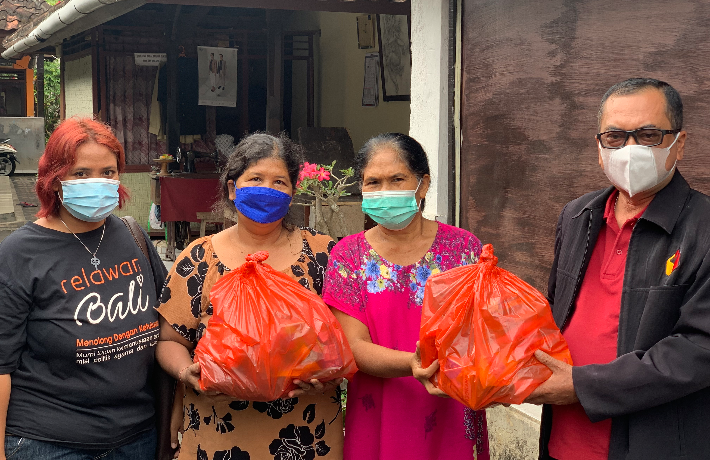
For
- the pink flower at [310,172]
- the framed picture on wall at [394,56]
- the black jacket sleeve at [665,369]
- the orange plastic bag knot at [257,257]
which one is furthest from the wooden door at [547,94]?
the framed picture on wall at [394,56]

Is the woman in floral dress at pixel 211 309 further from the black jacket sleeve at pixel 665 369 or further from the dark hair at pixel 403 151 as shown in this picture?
the black jacket sleeve at pixel 665 369

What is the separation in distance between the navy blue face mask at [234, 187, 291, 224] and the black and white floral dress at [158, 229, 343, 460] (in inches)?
7.4

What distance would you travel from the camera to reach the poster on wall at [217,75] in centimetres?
1049

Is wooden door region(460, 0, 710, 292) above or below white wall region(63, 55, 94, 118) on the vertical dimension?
below

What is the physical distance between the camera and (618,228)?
2.03 metres

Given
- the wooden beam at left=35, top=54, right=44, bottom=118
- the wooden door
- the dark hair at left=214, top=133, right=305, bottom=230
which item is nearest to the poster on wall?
the wooden door

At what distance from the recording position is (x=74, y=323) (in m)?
2.16

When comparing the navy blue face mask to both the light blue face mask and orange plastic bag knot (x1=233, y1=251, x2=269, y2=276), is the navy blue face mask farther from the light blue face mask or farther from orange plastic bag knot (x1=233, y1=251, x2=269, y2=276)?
the light blue face mask

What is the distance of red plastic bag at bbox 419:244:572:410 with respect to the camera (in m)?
1.85

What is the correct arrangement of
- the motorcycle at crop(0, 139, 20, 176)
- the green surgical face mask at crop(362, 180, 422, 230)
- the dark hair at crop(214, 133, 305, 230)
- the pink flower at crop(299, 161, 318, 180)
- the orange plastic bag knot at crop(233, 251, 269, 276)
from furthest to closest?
the motorcycle at crop(0, 139, 20, 176), the pink flower at crop(299, 161, 318, 180), the dark hair at crop(214, 133, 305, 230), the green surgical face mask at crop(362, 180, 422, 230), the orange plastic bag knot at crop(233, 251, 269, 276)

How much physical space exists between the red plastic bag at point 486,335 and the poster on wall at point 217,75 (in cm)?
921

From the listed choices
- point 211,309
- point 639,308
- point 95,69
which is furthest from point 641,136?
point 95,69

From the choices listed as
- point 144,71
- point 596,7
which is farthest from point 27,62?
point 596,7

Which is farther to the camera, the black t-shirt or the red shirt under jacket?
the black t-shirt
